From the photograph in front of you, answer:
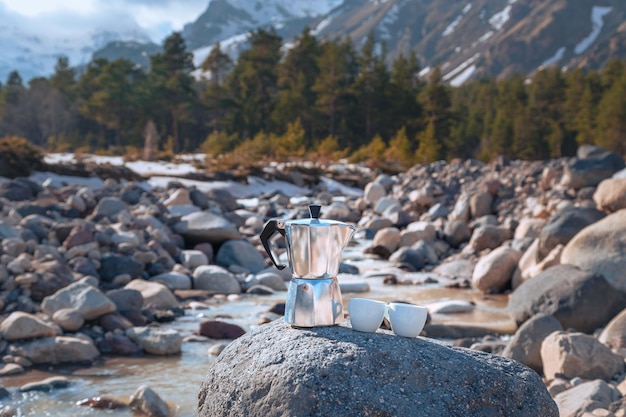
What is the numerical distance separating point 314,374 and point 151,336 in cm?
425

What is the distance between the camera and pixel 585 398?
4336 millimetres

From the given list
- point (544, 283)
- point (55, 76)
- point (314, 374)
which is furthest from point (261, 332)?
point (55, 76)

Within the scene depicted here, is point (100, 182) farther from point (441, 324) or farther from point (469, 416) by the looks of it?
point (469, 416)

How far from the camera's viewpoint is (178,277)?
30.6 feet

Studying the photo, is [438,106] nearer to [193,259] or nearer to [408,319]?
[193,259]

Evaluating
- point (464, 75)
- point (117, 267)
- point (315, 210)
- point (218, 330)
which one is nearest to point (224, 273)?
point (117, 267)

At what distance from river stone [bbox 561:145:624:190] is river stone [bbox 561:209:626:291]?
5.04 m

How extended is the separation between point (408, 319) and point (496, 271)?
7.59 meters

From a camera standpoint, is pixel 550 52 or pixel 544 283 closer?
pixel 544 283

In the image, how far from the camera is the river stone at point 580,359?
17.0 ft

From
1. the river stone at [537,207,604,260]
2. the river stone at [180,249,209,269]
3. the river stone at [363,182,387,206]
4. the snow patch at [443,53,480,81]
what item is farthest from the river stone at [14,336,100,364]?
the snow patch at [443,53,480,81]

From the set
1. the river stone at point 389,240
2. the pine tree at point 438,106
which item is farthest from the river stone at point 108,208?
the pine tree at point 438,106

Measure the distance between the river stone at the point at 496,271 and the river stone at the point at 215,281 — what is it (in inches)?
138

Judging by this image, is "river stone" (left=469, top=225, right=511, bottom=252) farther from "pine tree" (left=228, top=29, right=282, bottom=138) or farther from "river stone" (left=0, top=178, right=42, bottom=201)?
"pine tree" (left=228, top=29, right=282, bottom=138)
